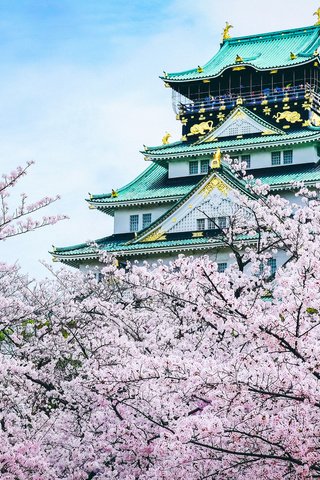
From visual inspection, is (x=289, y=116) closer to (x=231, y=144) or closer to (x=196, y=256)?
(x=231, y=144)

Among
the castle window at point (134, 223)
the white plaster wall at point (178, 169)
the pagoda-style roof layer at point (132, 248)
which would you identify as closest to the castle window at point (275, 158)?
the white plaster wall at point (178, 169)

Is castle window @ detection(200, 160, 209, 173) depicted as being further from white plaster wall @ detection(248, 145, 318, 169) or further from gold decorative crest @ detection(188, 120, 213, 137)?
white plaster wall @ detection(248, 145, 318, 169)

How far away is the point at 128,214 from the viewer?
169 feet

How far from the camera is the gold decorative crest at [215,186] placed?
45250 mm

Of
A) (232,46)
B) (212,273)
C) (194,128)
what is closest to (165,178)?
(194,128)

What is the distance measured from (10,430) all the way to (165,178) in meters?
36.4

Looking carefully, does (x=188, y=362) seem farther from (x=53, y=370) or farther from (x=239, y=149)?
(x=239, y=149)

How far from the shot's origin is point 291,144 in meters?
49.1

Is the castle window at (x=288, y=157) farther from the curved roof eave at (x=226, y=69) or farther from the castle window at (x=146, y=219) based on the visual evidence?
the castle window at (x=146, y=219)

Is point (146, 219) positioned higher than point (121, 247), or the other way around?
point (146, 219)

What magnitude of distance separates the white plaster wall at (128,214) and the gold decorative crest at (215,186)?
4877 mm

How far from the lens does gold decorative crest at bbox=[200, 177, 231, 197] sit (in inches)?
1781

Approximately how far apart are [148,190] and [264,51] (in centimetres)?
1207

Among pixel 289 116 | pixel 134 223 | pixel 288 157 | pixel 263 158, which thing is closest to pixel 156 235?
pixel 134 223
